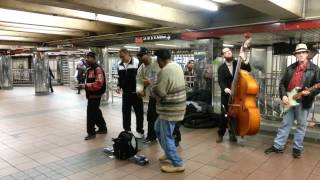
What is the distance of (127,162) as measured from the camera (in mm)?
3906

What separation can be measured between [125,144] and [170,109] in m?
1.00

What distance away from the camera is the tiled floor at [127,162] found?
3.48 meters

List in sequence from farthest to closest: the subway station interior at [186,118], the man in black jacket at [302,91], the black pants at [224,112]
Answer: the black pants at [224,112], the man in black jacket at [302,91], the subway station interior at [186,118]

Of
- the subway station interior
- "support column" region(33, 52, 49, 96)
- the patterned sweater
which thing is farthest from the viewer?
"support column" region(33, 52, 49, 96)

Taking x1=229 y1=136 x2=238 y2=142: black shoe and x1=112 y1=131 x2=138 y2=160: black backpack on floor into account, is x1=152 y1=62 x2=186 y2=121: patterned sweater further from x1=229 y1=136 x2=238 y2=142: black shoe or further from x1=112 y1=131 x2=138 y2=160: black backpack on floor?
x1=229 y1=136 x2=238 y2=142: black shoe

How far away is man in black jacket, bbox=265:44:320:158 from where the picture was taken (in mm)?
3838

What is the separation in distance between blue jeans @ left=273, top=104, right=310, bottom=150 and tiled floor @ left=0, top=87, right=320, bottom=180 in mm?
188

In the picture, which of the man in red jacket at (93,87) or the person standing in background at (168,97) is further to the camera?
the man in red jacket at (93,87)

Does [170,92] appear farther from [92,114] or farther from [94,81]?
[92,114]

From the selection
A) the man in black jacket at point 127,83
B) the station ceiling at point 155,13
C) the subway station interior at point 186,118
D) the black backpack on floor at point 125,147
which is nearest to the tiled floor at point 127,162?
the subway station interior at point 186,118

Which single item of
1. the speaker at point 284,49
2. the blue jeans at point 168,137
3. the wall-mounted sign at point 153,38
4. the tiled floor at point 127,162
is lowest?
the tiled floor at point 127,162

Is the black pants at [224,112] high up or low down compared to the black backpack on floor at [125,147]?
up

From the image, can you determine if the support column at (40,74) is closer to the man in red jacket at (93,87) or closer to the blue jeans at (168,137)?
the man in red jacket at (93,87)

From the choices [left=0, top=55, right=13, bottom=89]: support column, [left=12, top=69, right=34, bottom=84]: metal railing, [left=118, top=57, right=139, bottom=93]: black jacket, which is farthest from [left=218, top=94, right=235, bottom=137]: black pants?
[left=12, top=69, right=34, bottom=84]: metal railing
